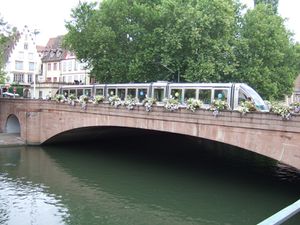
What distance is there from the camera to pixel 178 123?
22.4 metres

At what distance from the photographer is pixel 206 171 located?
27.4m

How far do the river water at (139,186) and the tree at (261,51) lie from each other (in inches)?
385

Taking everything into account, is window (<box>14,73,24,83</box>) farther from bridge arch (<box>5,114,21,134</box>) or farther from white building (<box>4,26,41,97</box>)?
bridge arch (<box>5,114,21,134</box>)

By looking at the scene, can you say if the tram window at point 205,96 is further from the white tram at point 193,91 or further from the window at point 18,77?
the window at point 18,77

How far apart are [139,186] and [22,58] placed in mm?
69487

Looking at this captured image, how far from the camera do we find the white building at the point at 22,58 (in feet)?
276

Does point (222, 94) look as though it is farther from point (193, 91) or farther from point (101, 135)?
point (101, 135)

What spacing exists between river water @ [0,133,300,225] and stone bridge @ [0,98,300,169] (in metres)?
2.47

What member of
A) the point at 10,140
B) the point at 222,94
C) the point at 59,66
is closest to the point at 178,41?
the point at 222,94

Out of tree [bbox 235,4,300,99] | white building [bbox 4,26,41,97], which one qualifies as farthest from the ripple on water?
white building [bbox 4,26,41,97]

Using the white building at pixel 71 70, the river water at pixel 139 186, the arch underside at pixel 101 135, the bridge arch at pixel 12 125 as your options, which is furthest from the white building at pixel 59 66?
the river water at pixel 139 186

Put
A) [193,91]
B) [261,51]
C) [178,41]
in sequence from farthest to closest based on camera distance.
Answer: [261,51] → [178,41] → [193,91]

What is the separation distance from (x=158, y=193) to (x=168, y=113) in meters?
4.40

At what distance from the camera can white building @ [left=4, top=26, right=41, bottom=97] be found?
84.1 m
